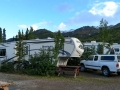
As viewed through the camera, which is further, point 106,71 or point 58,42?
point 58,42

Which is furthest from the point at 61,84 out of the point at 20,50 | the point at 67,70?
the point at 20,50

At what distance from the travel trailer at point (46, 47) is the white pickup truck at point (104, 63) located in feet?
4.41

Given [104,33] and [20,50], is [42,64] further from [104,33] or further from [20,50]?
[104,33]

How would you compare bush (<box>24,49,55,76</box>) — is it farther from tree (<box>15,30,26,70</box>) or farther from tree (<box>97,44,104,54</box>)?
tree (<box>97,44,104,54</box>)

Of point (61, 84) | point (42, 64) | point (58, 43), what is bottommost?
point (61, 84)

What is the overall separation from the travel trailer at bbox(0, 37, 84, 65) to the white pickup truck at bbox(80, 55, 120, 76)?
1.34 metres

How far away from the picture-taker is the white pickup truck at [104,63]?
700 inches

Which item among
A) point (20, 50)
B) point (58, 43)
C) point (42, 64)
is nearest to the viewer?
point (42, 64)

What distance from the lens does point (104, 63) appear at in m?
18.8

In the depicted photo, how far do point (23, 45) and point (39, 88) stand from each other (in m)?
9.95

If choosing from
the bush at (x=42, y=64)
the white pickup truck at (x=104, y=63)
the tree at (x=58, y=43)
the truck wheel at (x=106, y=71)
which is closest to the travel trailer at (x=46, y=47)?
the tree at (x=58, y=43)

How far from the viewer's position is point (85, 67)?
21.3 metres

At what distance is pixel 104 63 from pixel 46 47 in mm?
5382

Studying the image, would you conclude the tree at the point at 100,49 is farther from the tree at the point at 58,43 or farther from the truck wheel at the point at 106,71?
the tree at the point at 58,43
